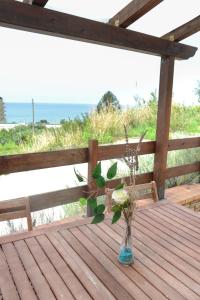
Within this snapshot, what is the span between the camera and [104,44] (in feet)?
8.92

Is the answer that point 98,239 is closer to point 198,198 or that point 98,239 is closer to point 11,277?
point 11,277

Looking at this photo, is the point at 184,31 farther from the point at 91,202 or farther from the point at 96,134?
the point at 91,202

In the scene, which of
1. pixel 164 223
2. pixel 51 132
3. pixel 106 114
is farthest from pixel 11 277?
pixel 106 114

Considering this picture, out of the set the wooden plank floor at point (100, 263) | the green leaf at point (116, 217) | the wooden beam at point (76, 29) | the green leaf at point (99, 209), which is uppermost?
the wooden beam at point (76, 29)

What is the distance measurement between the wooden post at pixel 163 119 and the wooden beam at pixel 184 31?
23 cm

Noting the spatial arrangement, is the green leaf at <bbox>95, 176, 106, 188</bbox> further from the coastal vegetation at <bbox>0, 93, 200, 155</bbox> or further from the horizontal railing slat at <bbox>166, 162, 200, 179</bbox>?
the coastal vegetation at <bbox>0, 93, 200, 155</bbox>

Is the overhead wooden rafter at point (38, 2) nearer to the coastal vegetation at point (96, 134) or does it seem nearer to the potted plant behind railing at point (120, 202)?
the potted plant behind railing at point (120, 202)

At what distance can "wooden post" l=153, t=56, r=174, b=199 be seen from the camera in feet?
10.7

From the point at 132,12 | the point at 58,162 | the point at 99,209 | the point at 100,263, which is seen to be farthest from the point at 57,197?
the point at 132,12

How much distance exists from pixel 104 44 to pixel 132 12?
1.35 feet

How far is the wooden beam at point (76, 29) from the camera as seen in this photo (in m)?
2.14

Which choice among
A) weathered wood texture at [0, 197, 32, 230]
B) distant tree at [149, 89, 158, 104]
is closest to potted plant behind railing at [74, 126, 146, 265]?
weathered wood texture at [0, 197, 32, 230]

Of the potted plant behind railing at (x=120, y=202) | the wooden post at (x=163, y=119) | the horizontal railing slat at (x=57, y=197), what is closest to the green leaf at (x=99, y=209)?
the potted plant behind railing at (x=120, y=202)

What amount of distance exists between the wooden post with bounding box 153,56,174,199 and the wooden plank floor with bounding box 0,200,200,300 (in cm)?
161
